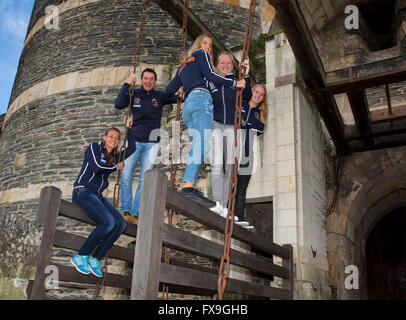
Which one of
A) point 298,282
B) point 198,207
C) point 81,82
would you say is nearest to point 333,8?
point 81,82

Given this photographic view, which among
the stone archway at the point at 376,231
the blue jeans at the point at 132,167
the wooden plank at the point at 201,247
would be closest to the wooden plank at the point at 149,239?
the wooden plank at the point at 201,247

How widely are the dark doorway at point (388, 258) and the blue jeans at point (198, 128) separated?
7.93 m

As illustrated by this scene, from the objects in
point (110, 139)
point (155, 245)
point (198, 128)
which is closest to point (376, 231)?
point (198, 128)

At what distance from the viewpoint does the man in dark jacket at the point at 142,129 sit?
4.20 meters

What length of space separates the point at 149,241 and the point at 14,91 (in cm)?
1000

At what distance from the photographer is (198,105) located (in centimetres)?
359

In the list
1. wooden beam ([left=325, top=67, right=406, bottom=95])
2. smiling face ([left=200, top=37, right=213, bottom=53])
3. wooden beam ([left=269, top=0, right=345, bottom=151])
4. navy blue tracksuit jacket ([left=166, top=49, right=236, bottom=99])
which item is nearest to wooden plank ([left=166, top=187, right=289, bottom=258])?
navy blue tracksuit jacket ([left=166, top=49, right=236, bottom=99])

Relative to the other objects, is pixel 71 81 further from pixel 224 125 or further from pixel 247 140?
pixel 224 125

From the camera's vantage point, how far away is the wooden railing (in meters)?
2.47

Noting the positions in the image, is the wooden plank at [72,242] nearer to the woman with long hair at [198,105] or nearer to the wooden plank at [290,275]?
the woman with long hair at [198,105]

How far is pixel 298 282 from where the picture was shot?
521 cm

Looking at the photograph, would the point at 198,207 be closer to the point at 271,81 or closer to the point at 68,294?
the point at 271,81

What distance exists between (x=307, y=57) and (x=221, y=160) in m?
2.30
